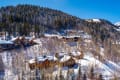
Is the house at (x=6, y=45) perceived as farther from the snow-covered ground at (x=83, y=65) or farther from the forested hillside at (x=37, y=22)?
the forested hillside at (x=37, y=22)

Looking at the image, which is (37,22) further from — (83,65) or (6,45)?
(83,65)

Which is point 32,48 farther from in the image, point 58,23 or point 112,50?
point 58,23

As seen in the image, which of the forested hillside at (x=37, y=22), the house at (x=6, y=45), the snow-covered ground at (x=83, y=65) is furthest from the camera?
the forested hillside at (x=37, y=22)

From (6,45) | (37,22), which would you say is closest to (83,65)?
(6,45)

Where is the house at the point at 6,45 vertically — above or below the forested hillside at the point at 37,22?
below

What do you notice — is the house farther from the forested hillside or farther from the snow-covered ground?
the forested hillside

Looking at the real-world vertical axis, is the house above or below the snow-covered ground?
above

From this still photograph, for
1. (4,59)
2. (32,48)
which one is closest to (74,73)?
(4,59)

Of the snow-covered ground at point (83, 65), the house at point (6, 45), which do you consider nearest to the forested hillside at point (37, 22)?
the house at point (6, 45)

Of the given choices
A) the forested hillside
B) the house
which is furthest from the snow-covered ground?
the forested hillside

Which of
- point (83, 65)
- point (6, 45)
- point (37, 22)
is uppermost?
Answer: point (37, 22)

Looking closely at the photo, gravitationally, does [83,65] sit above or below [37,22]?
below
